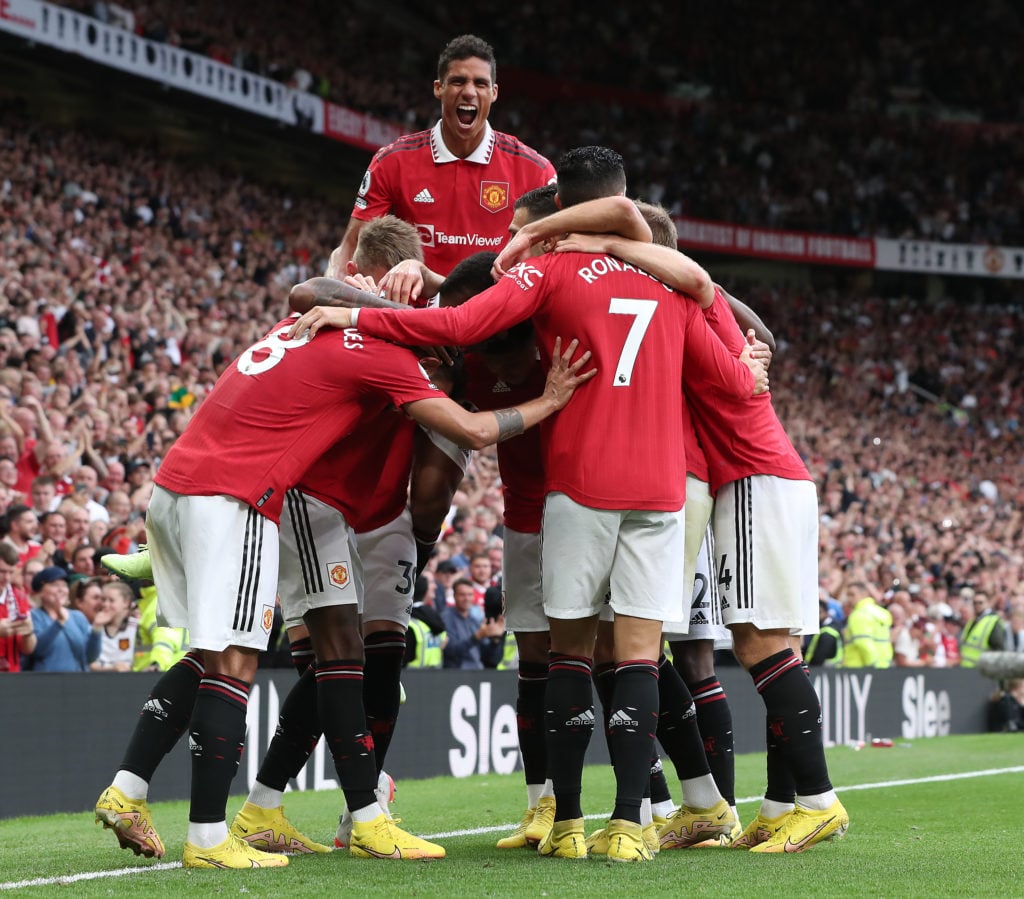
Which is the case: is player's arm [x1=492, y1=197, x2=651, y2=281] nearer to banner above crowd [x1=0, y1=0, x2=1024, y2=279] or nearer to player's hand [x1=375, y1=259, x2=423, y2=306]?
player's hand [x1=375, y1=259, x2=423, y2=306]

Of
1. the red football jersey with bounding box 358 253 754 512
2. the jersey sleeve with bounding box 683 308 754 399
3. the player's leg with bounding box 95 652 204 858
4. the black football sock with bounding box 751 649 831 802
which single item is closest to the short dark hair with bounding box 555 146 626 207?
the red football jersey with bounding box 358 253 754 512

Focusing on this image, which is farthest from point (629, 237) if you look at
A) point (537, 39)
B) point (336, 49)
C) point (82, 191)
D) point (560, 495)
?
point (537, 39)

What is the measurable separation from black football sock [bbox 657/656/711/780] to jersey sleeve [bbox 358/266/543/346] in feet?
5.19

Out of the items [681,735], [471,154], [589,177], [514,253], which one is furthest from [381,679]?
[471,154]

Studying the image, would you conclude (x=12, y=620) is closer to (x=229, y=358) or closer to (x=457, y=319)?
(x=457, y=319)

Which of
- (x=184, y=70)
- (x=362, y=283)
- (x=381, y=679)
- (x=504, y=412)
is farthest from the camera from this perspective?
(x=184, y=70)

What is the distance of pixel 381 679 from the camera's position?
18.2 feet

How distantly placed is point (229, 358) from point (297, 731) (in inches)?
450

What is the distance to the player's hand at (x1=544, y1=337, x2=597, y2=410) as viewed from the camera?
474 cm

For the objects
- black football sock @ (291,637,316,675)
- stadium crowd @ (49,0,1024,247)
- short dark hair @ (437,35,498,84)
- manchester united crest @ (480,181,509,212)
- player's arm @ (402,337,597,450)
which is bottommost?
black football sock @ (291,637,316,675)

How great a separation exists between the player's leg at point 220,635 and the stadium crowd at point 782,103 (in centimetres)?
2430

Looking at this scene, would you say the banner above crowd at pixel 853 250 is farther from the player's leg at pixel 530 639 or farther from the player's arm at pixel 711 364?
the player's arm at pixel 711 364

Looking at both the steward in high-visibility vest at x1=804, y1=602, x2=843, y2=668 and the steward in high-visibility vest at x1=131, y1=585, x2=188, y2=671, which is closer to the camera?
the steward in high-visibility vest at x1=131, y1=585, x2=188, y2=671

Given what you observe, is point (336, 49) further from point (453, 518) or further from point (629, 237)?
point (629, 237)
